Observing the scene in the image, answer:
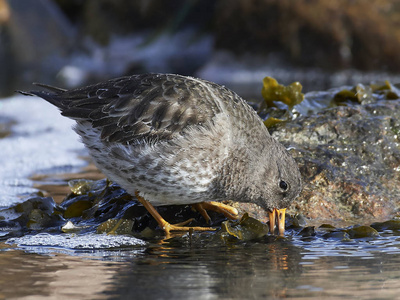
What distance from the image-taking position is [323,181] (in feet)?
19.8

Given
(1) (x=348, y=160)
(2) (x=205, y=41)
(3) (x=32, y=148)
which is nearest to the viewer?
(1) (x=348, y=160)

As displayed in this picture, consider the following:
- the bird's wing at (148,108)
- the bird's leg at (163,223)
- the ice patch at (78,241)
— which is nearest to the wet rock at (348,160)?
the bird's leg at (163,223)

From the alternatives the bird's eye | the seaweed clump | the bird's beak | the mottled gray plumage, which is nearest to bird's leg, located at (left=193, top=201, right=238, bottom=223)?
the mottled gray plumage

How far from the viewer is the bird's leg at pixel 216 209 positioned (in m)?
5.88

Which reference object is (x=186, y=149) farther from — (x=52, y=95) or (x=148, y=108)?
(x=52, y=95)

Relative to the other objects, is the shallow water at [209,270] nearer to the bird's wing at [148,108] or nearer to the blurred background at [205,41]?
the bird's wing at [148,108]

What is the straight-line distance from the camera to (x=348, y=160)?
624 cm

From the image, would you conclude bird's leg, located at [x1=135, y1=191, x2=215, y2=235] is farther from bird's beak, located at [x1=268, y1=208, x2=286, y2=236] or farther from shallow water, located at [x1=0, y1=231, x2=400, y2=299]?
bird's beak, located at [x1=268, y1=208, x2=286, y2=236]

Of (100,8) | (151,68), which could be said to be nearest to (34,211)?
(151,68)

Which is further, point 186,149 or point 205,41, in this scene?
point 205,41

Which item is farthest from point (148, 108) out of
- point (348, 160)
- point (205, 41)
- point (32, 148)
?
point (205, 41)

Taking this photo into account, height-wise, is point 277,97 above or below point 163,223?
above

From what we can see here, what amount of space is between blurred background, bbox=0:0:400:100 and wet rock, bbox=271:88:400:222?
7572 mm

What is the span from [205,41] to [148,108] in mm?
15485
